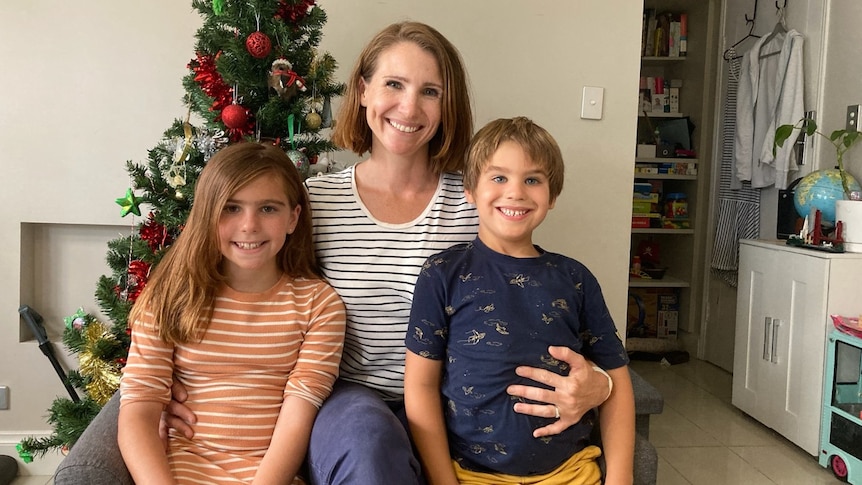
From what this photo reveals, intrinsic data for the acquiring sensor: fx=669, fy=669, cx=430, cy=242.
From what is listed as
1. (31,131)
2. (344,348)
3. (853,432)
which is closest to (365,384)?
(344,348)

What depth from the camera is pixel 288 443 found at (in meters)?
1.21

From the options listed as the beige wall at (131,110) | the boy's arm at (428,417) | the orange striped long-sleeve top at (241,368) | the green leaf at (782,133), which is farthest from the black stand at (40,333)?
the green leaf at (782,133)

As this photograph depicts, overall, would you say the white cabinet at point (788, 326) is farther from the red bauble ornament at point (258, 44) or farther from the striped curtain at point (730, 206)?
the red bauble ornament at point (258, 44)

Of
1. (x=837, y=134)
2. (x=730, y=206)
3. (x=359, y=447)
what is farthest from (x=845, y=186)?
(x=359, y=447)

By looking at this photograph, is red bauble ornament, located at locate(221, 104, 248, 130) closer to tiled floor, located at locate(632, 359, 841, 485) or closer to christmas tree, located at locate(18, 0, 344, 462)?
christmas tree, located at locate(18, 0, 344, 462)

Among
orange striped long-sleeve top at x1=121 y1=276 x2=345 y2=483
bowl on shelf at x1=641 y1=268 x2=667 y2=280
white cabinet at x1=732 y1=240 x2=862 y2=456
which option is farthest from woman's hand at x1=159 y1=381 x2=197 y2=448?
bowl on shelf at x1=641 y1=268 x2=667 y2=280

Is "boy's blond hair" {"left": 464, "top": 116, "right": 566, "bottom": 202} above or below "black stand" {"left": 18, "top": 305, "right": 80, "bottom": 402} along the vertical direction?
above

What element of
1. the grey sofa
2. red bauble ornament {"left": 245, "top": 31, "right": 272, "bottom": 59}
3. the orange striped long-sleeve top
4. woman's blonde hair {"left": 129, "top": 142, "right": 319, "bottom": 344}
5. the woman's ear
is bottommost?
the grey sofa

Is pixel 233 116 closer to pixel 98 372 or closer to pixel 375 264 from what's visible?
pixel 375 264

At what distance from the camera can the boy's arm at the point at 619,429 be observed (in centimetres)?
122

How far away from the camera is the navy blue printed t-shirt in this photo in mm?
1202

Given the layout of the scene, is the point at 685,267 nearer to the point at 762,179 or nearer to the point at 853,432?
the point at 762,179

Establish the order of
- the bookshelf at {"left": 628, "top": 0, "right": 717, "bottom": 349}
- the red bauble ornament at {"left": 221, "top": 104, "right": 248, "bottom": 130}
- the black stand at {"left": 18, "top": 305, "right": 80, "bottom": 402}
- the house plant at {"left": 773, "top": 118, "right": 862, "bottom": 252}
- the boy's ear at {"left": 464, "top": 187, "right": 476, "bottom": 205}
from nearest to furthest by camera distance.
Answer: the boy's ear at {"left": 464, "top": 187, "right": 476, "bottom": 205} < the red bauble ornament at {"left": 221, "top": 104, "right": 248, "bottom": 130} < the black stand at {"left": 18, "top": 305, "right": 80, "bottom": 402} < the house plant at {"left": 773, "top": 118, "right": 862, "bottom": 252} < the bookshelf at {"left": 628, "top": 0, "right": 717, "bottom": 349}

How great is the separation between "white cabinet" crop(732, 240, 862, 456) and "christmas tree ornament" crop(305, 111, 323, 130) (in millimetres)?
2029
